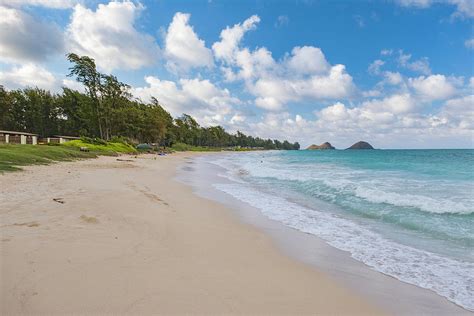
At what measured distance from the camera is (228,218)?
25.8ft

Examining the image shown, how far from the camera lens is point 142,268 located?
378cm

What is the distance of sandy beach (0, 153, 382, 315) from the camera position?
295cm

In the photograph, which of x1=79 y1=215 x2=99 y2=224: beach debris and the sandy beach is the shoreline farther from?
x1=79 y1=215 x2=99 y2=224: beach debris

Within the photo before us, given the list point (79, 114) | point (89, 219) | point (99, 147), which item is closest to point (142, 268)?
point (89, 219)

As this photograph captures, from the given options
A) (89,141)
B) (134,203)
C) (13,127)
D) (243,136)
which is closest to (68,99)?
(13,127)

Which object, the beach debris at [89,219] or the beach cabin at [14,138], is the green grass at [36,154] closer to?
the beach debris at [89,219]

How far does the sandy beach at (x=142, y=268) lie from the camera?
2.95 m

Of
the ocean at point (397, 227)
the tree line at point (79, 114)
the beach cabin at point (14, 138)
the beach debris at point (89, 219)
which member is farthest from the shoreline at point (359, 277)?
the tree line at point (79, 114)

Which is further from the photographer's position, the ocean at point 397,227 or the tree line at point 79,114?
the tree line at point 79,114

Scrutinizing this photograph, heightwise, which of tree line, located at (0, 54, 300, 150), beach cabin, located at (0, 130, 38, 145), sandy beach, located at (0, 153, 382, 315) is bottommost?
sandy beach, located at (0, 153, 382, 315)

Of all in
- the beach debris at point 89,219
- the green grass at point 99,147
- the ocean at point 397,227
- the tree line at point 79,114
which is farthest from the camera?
the tree line at point 79,114

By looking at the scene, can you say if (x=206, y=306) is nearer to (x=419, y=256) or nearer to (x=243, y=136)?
(x=419, y=256)

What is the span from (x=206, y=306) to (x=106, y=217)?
13.7ft

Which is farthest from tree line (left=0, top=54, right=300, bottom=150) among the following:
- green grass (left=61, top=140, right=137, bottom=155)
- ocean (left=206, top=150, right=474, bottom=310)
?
ocean (left=206, top=150, right=474, bottom=310)
